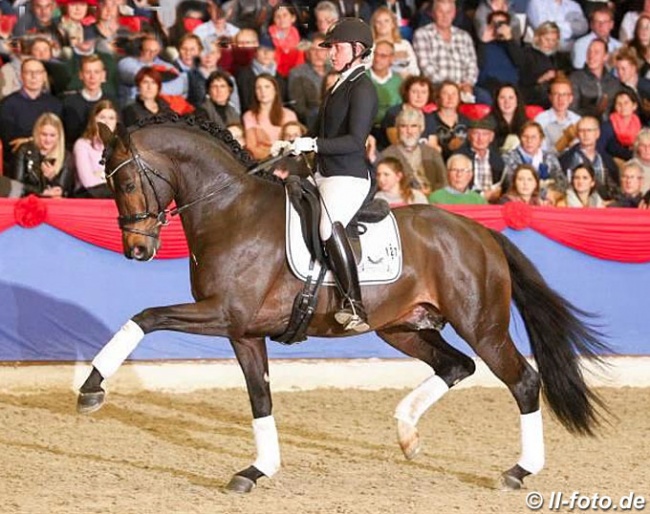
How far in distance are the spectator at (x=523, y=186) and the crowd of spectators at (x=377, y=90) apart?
0.02m

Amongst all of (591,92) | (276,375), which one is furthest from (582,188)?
(276,375)

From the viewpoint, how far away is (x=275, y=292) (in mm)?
6871

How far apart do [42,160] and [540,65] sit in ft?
18.2

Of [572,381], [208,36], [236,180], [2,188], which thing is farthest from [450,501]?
[208,36]

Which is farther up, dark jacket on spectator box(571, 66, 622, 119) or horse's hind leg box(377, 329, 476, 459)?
dark jacket on spectator box(571, 66, 622, 119)

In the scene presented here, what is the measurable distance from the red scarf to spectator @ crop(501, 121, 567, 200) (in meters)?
1.21

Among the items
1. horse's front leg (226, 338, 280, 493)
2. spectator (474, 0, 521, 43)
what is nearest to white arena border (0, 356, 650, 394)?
horse's front leg (226, 338, 280, 493)

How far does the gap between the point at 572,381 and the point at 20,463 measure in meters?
3.37

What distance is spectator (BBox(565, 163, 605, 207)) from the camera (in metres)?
11.3

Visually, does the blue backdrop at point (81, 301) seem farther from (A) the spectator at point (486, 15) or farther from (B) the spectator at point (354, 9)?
(A) the spectator at point (486, 15)

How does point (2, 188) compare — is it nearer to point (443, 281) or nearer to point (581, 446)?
point (443, 281)

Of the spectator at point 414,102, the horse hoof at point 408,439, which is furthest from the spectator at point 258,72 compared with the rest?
the horse hoof at point 408,439

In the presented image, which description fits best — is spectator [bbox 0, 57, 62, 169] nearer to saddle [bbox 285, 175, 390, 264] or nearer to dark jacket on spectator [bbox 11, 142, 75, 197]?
dark jacket on spectator [bbox 11, 142, 75, 197]

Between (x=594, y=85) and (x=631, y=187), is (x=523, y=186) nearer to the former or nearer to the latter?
(x=631, y=187)
